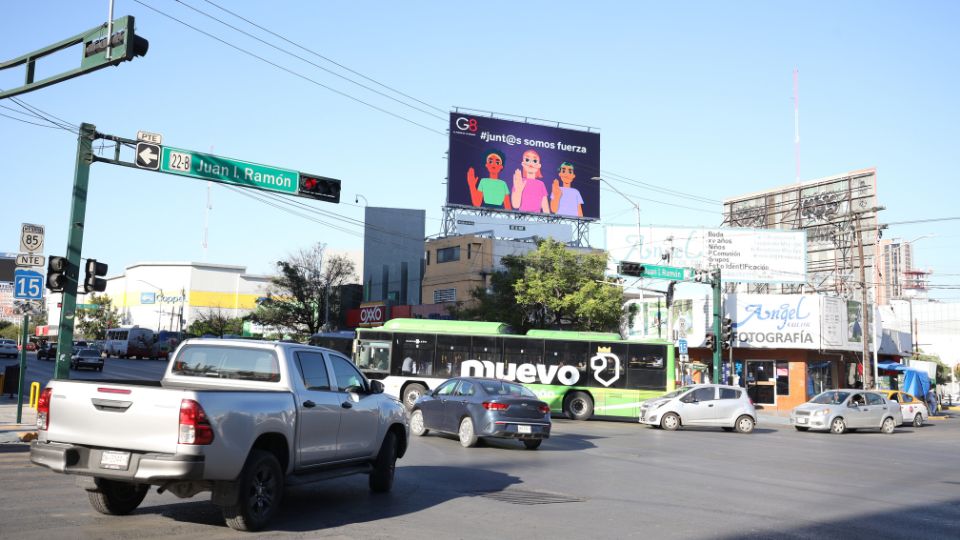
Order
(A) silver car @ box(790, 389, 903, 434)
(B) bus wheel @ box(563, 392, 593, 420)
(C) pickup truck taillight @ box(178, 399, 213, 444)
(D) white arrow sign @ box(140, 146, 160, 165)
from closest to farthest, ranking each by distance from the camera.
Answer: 1. (C) pickup truck taillight @ box(178, 399, 213, 444)
2. (D) white arrow sign @ box(140, 146, 160, 165)
3. (A) silver car @ box(790, 389, 903, 434)
4. (B) bus wheel @ box(563, 392, 593, 420)

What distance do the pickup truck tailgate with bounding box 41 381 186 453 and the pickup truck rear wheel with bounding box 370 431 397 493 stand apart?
3.95 metres

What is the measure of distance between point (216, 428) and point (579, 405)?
2503cm

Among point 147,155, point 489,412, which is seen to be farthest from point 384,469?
point 147,155

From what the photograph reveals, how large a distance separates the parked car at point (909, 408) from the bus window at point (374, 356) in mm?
20837

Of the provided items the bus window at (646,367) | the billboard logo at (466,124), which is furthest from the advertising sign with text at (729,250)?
the bus window at (646,367)

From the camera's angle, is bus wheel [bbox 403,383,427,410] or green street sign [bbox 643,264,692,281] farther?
green street sign [bbox 643,264,692,281]

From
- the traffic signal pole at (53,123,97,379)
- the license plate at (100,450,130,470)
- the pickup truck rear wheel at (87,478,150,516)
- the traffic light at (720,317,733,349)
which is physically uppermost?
the traffic signal pole at (53,123,97,379)

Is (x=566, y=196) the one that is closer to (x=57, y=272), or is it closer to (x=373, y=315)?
(x=373, y=315)

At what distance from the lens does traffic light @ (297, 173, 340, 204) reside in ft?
75.8

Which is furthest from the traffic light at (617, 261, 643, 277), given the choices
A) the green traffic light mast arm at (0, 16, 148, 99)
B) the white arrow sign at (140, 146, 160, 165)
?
the green traffic light mast arm at (0, 16, 148, 99)

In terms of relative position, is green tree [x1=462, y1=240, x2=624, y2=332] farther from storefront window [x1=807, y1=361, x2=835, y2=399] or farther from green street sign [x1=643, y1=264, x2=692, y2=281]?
storefront window [x1=807, y1=361, x2=835, y2=399]

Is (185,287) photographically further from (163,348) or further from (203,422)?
(203,422)

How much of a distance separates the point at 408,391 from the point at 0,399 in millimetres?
13795

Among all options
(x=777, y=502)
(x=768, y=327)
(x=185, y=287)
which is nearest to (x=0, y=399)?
(x=777, y=502)
